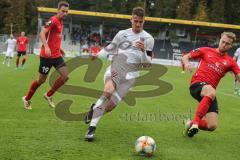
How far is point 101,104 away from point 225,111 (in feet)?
19.4

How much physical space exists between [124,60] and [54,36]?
2674 mm

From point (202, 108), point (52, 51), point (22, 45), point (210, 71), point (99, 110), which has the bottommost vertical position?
point (22, 45)

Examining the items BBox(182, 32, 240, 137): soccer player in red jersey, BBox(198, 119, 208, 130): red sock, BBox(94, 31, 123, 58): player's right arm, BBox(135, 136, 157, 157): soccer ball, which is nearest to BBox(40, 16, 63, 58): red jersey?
BBox(94, 31, 123, 58): player's right arm

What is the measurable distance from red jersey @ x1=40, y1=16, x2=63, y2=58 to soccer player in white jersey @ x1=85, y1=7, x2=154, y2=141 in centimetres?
233

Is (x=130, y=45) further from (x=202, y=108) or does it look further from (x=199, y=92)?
(x=202, y=108)

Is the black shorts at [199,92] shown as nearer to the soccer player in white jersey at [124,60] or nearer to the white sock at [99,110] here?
the soccer player in white jersey at [124,60]

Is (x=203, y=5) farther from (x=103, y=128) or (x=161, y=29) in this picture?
(x=103, y=128)

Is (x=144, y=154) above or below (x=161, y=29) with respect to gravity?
above

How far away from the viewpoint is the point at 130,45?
7777mm

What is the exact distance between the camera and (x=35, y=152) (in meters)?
5.98

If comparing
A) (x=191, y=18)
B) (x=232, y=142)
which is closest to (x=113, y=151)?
(x=232, y=142)

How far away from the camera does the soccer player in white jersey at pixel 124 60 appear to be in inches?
298

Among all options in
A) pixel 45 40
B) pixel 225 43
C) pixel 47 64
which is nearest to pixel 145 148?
pixel 225 43

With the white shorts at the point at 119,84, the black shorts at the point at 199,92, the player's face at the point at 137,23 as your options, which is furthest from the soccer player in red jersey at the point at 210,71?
the white shorts at the point at 119,84
